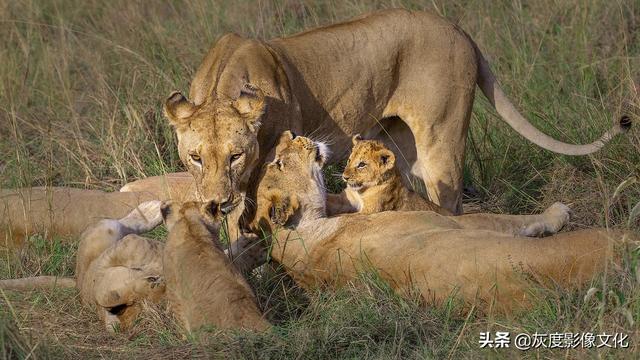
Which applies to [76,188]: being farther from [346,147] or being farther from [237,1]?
[237,1]

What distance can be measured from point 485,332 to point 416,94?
7.20ft

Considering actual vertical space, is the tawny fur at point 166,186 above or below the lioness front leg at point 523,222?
below

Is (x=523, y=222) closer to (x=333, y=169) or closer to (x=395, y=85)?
(x=395, y=85)

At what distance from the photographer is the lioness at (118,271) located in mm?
4625

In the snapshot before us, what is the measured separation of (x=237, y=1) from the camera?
8.52 meters

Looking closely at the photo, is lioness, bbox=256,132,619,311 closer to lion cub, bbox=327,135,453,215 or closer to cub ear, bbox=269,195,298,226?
cub ear, bbox=269,195,298,226

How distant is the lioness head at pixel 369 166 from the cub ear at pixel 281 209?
10.6 inches

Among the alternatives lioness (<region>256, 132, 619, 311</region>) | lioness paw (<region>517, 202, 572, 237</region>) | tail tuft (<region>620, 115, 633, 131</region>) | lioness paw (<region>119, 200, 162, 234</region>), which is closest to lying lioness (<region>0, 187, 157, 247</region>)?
lioness paw (<region>119, 200, 162, 234</region>)

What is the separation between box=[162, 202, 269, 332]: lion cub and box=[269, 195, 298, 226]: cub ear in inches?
17.3

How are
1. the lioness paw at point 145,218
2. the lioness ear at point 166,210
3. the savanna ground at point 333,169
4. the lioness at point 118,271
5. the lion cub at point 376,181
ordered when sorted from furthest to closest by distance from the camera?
the lioness paw at point 145,218 → the lion cub at point 376,181 → the lioness ear at point 166,210 → the lioness at point 118,271 → the savanna ground at point 333,169

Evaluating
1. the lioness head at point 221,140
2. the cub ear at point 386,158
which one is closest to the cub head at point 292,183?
the lioness head at point 221,140

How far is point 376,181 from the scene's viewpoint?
16.7 feet

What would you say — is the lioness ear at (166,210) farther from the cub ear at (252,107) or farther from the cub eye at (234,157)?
the cub ear at (252,107)

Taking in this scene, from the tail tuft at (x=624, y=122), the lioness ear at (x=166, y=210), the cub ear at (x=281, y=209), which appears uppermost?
the tail tuft at (x=624, y=122)
